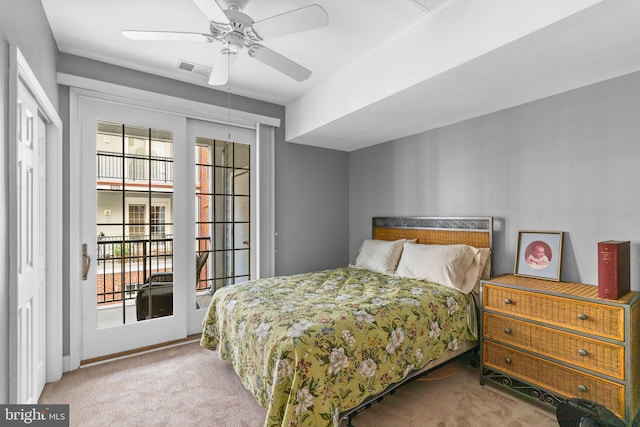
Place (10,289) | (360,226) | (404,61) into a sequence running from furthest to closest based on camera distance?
1. (360,226)
2. (404,61)
3. (10,289)

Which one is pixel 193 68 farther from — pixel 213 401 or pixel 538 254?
pixel 538 254

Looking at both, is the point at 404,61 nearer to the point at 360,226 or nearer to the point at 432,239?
the point at 432,239

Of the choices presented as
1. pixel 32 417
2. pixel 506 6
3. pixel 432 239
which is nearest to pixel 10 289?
pixel 32 417

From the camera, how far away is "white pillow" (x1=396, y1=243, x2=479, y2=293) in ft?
8.60

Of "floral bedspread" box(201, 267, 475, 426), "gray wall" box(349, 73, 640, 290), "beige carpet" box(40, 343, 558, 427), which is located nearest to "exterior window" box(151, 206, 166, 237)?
"floral bedspread" box(201, 267, 475, 426)

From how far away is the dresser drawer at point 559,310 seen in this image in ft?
5.95

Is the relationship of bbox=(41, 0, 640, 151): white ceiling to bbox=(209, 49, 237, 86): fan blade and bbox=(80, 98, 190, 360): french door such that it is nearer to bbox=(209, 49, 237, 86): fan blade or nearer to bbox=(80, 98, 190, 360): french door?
bbox=(209, 49, 237, 86): fan blade

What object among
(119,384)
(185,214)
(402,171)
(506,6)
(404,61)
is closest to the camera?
(506,6)

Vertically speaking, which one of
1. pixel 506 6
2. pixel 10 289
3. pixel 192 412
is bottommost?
pixel 192 412

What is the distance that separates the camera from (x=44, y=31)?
6.84 ft

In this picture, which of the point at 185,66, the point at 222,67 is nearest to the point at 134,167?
the point at 185,66

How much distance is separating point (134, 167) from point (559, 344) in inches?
146

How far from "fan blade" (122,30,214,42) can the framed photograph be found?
9.13ft

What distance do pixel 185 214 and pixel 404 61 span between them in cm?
248
